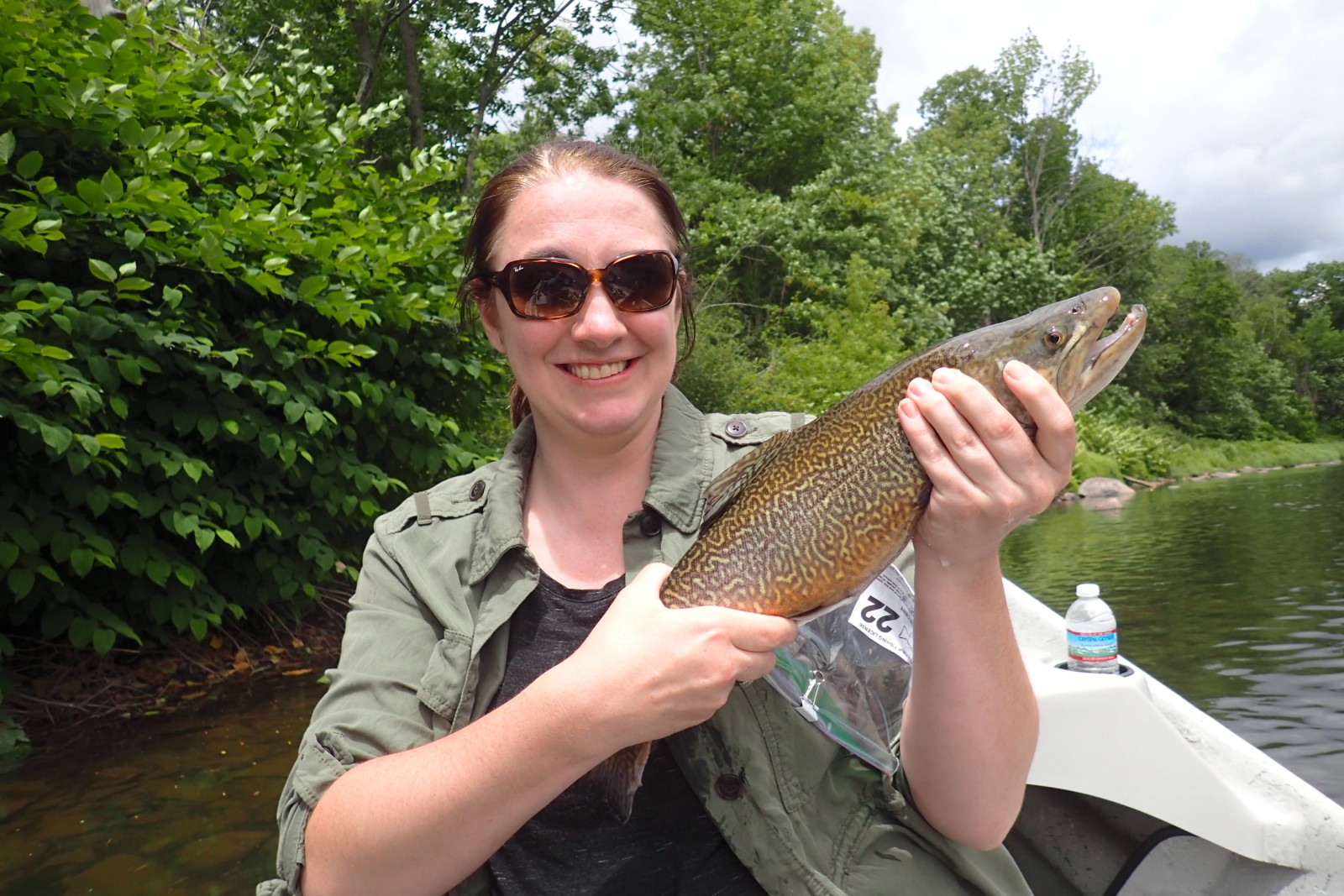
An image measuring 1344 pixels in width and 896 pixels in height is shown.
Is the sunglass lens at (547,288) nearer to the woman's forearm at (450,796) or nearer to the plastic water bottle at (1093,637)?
the woman's forearm at (450,796)

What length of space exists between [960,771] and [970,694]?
0.18 meters

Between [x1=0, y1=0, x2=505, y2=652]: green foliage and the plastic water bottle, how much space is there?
4606 millimetres

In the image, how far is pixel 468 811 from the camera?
158 centimetres

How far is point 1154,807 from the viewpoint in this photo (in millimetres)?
2654

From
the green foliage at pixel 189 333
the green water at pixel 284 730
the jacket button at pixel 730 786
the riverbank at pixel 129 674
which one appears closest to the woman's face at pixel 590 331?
the jacket button at pixel 730 786

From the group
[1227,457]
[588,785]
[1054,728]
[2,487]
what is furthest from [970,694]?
[1227,457]

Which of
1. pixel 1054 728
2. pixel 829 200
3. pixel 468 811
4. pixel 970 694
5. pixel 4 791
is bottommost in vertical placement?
pixel 4 791

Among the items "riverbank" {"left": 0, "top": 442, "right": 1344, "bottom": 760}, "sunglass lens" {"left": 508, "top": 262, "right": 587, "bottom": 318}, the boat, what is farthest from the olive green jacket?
"riverbank" {"left": 0, "top": 442, "right": 1344, "bottom": 760}

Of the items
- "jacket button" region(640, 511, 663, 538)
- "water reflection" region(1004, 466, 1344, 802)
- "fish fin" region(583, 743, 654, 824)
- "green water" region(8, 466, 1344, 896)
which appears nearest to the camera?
"fish fin" region(583, 743, 654, 824)

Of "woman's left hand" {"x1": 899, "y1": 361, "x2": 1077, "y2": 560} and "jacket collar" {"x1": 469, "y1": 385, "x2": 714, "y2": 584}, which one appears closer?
"woman's left hand" {"x1": 899, "y1": 361, "x2": 1077, "y2": 560}

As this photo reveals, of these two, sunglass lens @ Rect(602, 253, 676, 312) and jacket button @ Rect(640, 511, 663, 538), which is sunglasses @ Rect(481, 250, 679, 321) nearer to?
sunglass lens @ Rect(602, 253, 676, 312)

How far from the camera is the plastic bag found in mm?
1982

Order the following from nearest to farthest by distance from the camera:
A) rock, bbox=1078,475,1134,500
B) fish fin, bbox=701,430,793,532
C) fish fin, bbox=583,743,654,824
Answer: fish fin, bbox=583,743,654,824
fish fin, bbox=701,430,793,532
rock, bbox=1078,475,1134,500

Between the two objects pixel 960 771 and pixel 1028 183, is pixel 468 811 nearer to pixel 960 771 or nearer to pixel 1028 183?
pixel 960 771
